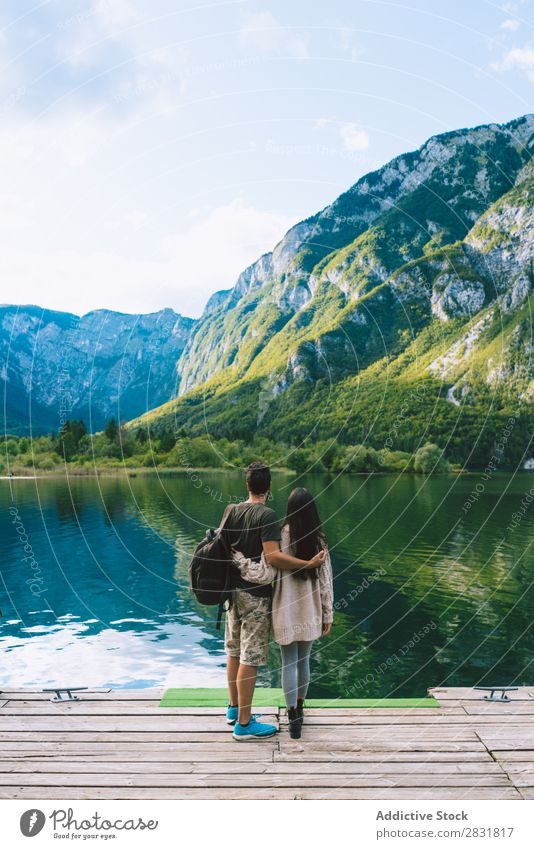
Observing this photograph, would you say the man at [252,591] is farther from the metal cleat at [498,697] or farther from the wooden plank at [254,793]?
the metal cleat at [498,697]

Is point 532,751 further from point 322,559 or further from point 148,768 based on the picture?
point 148,768

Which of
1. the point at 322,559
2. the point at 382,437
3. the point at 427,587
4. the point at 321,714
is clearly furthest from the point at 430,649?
the point at 382,437

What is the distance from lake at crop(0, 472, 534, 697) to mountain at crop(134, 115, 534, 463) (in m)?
6.10

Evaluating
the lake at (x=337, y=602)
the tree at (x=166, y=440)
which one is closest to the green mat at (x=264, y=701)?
the lake at (x=337, y=602)

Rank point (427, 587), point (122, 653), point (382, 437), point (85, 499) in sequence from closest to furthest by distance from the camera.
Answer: point (122, 653) → point (427, 587) → point (85, 499) → point (382, 437)

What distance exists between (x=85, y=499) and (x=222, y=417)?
29481mm

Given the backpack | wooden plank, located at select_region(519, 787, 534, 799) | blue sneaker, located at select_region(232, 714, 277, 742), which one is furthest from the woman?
wooden plank, located at select_region(519, 787, 534, 799)

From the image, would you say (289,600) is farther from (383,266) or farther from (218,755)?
(383,266)

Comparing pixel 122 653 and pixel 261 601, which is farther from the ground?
pixel 261 601

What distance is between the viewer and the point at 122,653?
16844mm

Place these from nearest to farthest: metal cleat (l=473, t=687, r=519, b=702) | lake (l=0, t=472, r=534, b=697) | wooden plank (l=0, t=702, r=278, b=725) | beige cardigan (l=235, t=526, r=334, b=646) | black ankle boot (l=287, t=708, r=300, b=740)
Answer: beige cardigan (l=235, t=526, r=334, b=646) → black ankle boot (l=287, t=708, r=300, b=740) → wooden plank (l=0, t=702, r=278, b=725) → metal cleat (l=473, t=687, r=519, b=702) → lake (l=0, t=472, r=534, b=697)

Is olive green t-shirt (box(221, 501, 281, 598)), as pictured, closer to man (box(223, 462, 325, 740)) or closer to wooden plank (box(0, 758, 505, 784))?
man (box(223, 462, 325, 740))

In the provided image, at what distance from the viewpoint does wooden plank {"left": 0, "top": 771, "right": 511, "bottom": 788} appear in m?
4.77

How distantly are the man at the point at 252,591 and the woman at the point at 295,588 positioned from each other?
8 cm
